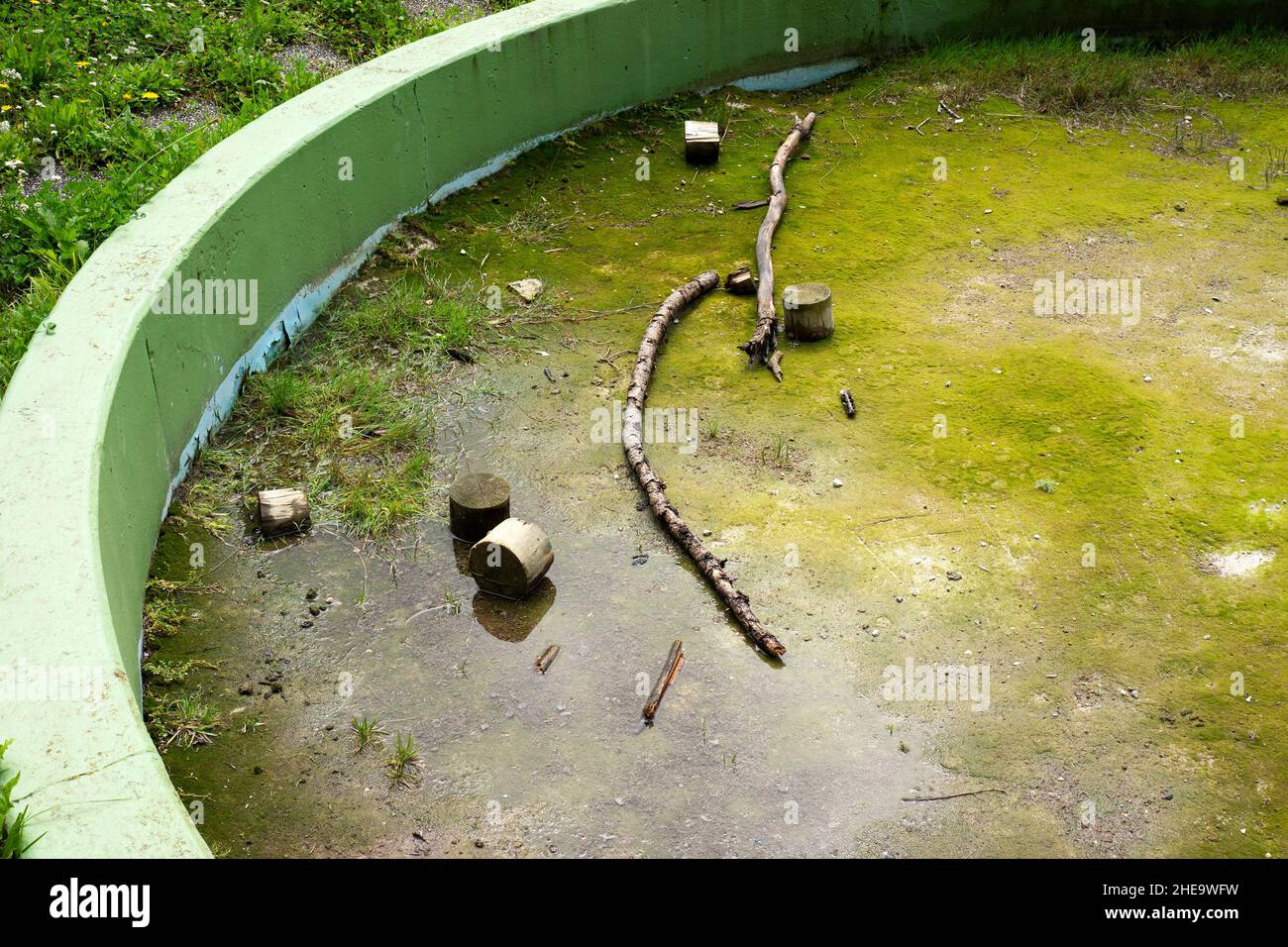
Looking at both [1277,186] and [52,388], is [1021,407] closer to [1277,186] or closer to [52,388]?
[1277,186]

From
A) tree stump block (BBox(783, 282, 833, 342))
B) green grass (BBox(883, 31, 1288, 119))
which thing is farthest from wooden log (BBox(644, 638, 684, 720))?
green grass (BBox(883, 31, 1288, 119))

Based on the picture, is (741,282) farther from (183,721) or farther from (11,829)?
(11,829)

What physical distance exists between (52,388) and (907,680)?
136 inches

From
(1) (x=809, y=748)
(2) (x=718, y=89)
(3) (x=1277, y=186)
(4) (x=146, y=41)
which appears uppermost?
(4) (x=146, y=41)

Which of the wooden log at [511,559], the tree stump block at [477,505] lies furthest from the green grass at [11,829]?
the tree stump block at [477,505]

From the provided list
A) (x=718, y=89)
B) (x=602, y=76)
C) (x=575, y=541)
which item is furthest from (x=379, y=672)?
(x=718, y=89)

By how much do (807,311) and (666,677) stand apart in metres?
2.71

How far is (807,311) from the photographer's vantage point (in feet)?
22.0

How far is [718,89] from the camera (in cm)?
959

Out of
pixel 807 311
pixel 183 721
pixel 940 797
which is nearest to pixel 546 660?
pixel 183 721

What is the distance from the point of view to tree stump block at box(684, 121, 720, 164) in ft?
28.0

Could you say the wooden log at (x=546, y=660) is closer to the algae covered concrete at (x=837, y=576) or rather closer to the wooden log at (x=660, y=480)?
the algae covered concrete at (x=837, y=576)

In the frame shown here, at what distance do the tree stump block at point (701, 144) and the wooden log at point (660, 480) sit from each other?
160 cm

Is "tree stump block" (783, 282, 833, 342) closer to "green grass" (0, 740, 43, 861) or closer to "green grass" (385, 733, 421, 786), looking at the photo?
"green grass" (385, 733, 421, 786)
